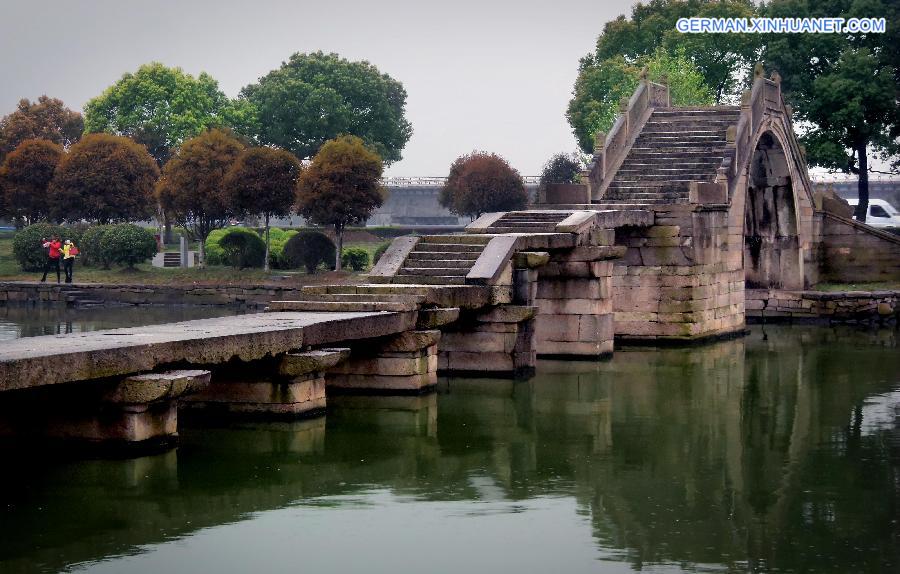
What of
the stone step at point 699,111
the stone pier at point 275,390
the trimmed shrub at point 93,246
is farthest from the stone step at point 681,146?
the trimmed shrub at point 93,246

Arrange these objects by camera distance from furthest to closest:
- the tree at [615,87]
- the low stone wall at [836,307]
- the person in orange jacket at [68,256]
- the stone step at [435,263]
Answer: the tree at [615,87], the person in orange jacket at [68,256], the low stone wall at [836,307], the stone step at [435,263]

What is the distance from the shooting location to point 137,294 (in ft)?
161

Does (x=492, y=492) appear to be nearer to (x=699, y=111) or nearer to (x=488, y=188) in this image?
(x=699, y=111)

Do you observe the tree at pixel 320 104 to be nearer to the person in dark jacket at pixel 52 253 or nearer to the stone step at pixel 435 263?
the person in dark jacket at pixel 52 253

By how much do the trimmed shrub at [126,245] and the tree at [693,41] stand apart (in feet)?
79.1

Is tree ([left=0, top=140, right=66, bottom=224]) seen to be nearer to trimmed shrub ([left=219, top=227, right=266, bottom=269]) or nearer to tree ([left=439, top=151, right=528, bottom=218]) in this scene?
trimmed shrub ([left=219, top=227, right=266, bottom=269])

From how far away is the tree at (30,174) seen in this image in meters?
60.8

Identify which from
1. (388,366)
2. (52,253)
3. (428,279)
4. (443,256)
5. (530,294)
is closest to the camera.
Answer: (388,366)

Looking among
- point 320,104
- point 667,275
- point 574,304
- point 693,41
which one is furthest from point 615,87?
point 574,304

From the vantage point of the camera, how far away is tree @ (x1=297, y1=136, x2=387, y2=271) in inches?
1965

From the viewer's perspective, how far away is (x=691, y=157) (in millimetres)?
34469

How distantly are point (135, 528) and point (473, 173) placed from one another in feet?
160

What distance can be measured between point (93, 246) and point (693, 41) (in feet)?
87.3

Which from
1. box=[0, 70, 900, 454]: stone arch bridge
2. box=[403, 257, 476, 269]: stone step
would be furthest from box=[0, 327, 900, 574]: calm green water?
box=[403, 257, 476, 269]: stone step
